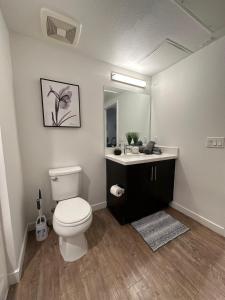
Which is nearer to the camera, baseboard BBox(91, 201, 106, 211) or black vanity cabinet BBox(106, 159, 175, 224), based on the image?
black vanity cabinet BBox(106, 159, 175, 224)

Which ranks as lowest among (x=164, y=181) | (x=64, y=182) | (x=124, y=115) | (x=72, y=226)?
(x=72, y=226)

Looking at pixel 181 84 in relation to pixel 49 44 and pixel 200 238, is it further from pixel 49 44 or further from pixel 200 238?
pixel 200 238

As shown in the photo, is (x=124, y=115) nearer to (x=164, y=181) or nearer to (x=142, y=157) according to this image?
(x=142, y=157)

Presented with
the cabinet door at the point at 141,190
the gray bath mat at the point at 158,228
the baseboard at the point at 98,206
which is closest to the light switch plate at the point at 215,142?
the cabinet door at the point at 141,190

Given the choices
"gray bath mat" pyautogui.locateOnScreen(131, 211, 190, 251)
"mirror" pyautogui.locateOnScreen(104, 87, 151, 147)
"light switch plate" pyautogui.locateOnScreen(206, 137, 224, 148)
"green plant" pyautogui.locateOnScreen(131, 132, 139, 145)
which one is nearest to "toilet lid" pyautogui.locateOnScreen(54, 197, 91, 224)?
"gray bath mat" pyautogui.locateOnScreen(131, 211, 190, 251)

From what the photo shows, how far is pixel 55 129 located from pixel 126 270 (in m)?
1.61

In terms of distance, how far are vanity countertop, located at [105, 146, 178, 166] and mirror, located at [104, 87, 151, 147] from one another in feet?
1.03

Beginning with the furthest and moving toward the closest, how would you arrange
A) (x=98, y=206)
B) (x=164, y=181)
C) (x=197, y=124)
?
(x=98, y=206)
(x=164, y=181)
(x=197, y=124)

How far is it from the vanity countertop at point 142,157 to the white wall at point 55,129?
32cm

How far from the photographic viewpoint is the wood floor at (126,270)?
0.96 m

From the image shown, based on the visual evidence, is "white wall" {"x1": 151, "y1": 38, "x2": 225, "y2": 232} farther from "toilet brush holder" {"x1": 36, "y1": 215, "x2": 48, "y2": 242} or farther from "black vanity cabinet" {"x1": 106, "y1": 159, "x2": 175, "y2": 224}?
"toilet brush holder" {"x1": 36, "y1": 215, "x2": 48, "y2": 242}

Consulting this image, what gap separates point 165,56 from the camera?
67.4 inches

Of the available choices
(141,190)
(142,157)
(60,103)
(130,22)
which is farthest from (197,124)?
(60,103)

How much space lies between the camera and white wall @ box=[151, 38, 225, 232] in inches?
57.8
